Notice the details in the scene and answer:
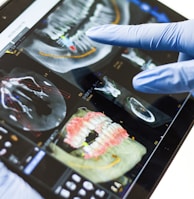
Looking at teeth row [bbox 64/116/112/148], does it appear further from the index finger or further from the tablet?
the index finger

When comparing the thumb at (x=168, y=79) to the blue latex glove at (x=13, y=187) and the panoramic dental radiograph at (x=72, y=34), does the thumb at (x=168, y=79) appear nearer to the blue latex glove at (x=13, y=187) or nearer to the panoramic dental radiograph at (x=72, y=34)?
the panoramic dental radiograph at (x=72, y=34)

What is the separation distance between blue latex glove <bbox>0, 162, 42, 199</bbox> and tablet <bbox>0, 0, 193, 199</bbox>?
1cm

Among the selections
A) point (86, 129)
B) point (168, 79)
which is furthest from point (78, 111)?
point (168, 79)

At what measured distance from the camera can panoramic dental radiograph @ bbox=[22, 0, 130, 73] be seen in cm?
77

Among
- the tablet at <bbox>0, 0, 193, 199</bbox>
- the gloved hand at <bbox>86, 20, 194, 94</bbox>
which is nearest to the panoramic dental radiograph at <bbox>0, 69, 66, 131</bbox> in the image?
the tablet at <bbox>0, 0, 193, 199</bbox>

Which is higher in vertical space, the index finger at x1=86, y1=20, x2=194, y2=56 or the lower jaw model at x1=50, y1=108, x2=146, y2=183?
the index finger at x1=86, y1=20, x2=194, y2=56

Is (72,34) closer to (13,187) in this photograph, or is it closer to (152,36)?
(152,36)

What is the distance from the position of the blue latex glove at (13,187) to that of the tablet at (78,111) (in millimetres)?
11

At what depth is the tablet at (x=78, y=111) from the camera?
66 cm

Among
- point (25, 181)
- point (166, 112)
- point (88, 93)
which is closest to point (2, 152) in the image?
point (25, 181)

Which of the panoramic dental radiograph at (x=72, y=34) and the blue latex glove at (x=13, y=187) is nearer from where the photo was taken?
the blue latex glove at (x=13, y=187)

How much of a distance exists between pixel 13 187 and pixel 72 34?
347 mm

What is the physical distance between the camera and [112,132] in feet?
2.39

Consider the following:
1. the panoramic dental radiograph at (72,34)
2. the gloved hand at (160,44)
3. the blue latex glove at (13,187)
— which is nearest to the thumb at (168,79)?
the gloved hand at (160,44)
